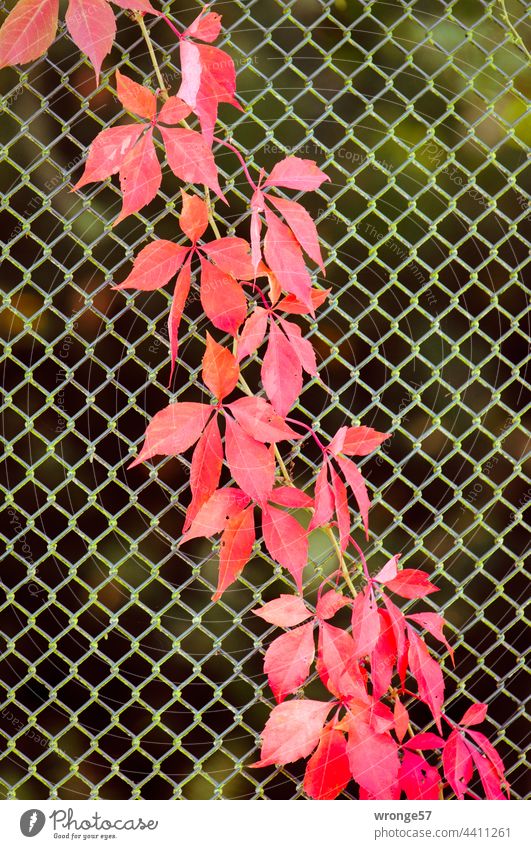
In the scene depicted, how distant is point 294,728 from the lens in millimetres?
1333

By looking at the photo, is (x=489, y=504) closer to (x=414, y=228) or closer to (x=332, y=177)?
(x=414, y=228)

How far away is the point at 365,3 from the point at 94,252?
714 millimetres

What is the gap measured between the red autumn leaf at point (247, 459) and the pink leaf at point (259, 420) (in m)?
0.01

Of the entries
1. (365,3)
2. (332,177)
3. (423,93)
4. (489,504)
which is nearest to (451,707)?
(489,504)

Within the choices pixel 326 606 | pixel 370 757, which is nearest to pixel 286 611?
pixel 326 606

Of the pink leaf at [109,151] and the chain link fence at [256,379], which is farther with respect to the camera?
the chain link fence at [256,379]

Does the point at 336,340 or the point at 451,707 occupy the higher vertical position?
the point at 336,340

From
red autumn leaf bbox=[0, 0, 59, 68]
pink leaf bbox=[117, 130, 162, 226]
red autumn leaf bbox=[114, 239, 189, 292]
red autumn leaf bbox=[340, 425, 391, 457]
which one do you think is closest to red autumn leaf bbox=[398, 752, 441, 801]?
red autumn leaf bbox=[340, 425, 391, 457]

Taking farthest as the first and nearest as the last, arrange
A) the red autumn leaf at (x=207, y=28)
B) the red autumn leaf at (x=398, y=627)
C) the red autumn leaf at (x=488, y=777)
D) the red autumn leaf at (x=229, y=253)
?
1. the red autumn leaf at (x=488, y=777)
2. the red autumn leaf at (x=398, y=627)
3. the red autumn leaf at (x=229, y=253)
4. the red autumn leaf at (x=207, y=28)

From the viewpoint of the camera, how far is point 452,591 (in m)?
1.84

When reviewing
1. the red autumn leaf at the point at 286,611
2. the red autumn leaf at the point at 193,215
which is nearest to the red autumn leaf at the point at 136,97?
the red autumn leaf at the point at 193,215

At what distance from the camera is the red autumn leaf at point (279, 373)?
1.21 metres

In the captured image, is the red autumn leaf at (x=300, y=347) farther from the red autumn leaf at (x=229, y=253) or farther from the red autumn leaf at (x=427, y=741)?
the red autumn leaf at (x=427, y=741)

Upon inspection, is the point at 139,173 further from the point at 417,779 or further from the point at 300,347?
the point at 417,779
